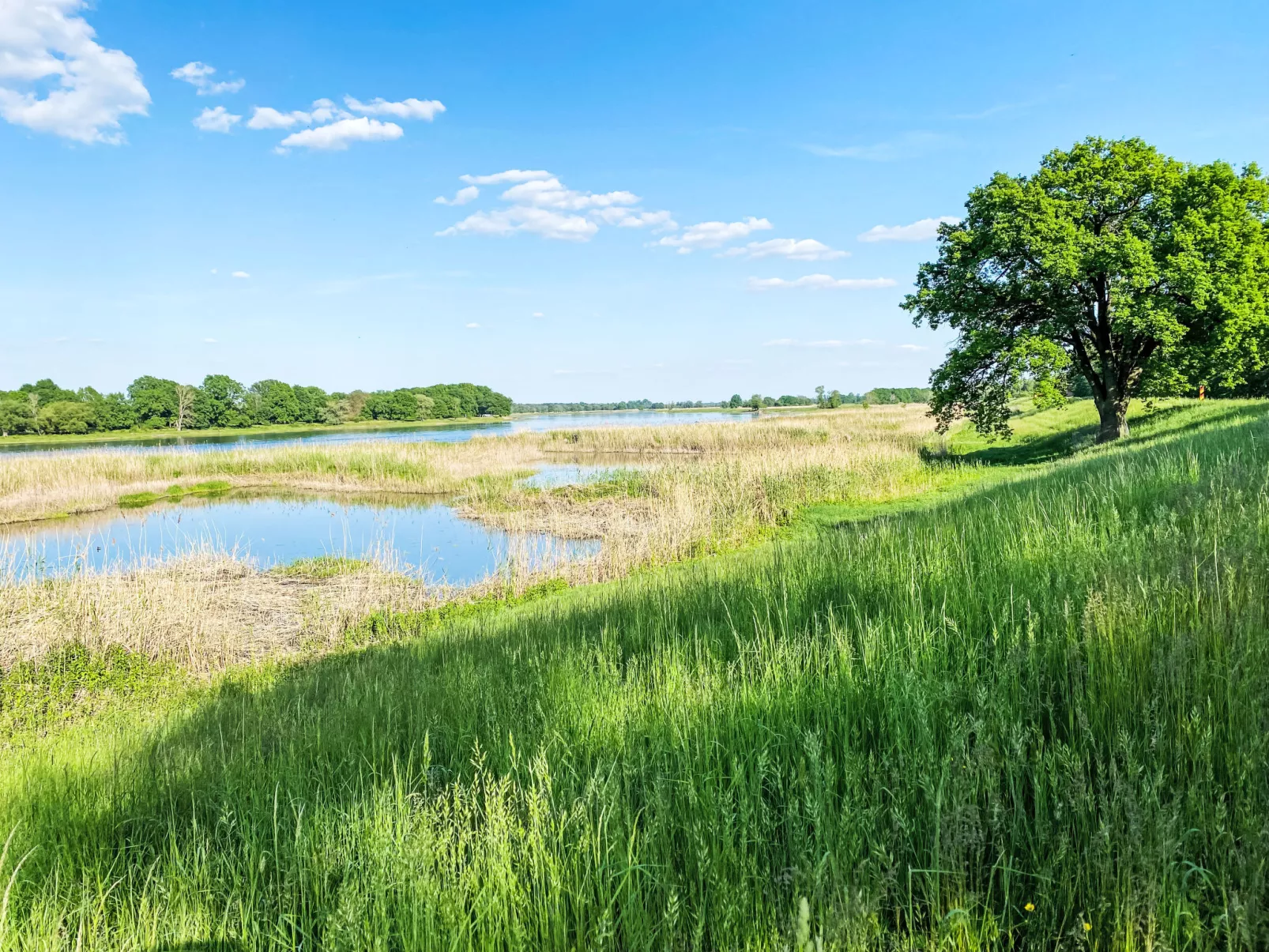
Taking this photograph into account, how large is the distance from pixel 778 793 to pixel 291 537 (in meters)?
21.5

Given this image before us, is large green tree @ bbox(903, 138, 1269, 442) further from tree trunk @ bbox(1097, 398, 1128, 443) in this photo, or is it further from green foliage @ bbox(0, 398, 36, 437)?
green foliage @ bbox(0, 398, 36, 437)

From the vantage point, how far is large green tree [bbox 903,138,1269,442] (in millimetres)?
19484

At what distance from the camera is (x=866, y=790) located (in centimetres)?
239

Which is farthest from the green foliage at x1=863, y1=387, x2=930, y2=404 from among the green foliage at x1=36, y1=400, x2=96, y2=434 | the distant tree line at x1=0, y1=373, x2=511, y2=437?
the green foliage at x1=36, y1=400, x2=96, y2=434

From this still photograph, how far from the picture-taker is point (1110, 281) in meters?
20.9

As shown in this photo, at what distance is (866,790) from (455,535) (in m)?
18.9

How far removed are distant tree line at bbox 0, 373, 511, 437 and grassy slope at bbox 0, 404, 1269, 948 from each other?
106 metres

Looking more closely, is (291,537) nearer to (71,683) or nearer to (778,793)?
(71,683)

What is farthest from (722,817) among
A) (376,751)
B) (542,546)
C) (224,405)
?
(224,405)

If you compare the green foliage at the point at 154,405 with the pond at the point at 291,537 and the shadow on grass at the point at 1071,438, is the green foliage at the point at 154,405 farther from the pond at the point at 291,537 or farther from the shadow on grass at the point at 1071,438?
the shadow on grass at the point at 1071,438

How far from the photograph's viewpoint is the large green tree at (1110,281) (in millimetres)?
19484

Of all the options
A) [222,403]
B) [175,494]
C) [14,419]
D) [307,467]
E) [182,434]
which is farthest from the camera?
[222,403]

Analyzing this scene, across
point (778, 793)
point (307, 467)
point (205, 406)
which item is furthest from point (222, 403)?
point (778, 793)

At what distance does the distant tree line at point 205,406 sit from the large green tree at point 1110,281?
3964 inches
